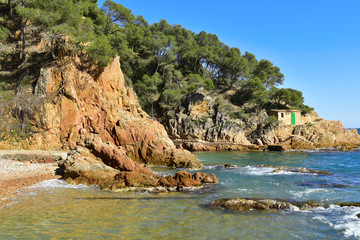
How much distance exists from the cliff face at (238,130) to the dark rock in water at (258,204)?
122 feet

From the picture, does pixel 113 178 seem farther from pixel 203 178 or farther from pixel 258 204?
pixel 258 204

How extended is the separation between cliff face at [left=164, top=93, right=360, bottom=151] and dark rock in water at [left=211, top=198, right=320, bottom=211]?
3732 centimetres

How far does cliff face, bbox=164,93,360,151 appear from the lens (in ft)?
169

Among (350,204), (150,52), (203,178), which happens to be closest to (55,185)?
(203,178)

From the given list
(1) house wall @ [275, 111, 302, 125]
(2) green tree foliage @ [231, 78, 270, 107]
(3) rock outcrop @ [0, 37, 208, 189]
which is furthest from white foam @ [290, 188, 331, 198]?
(2) green tree foliage @ [231, 78, 270, 107]

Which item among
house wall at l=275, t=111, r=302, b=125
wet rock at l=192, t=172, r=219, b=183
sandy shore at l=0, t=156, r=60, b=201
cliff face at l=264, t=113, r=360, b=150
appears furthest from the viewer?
house wall at l=275, t=111, r=302, b=125

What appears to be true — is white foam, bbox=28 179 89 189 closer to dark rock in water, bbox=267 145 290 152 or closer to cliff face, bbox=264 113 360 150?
dark rock in water, bbox=267 145 290 152

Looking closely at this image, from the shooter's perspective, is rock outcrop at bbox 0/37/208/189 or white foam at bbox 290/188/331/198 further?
rock outcrop at bbox 0/37/208/189

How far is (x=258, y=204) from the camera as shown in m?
10.6

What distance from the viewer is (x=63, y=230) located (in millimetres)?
7664

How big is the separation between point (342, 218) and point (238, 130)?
4449 cm

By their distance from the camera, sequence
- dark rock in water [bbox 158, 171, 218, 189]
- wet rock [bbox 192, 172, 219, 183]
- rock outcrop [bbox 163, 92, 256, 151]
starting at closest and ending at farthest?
→ 1. dark rock in water [bbox 158, 171, 218, 189]
2. wet rock [bbox 192, 172, 219, 183]
3. rock outcrop [bbox 163, 92, 256, 151]

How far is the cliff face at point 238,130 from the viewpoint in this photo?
5147cm

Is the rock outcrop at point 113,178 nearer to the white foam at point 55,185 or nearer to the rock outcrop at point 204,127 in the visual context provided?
the white foam at point 55,185
